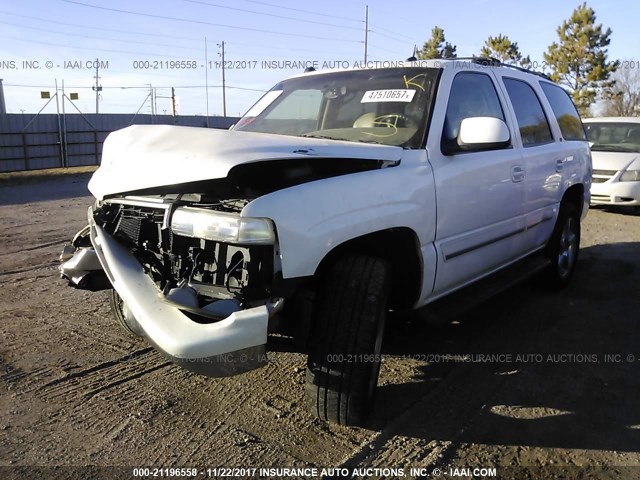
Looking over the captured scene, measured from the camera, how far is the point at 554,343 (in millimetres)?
4090

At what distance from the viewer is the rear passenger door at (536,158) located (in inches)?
172

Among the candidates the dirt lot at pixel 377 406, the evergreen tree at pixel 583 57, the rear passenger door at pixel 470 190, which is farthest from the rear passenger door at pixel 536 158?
the evergreen tree at pixel 583 57

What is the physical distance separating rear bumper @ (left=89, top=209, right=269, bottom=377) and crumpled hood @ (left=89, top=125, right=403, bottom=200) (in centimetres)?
58

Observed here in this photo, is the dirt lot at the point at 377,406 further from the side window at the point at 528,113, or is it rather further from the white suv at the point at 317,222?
the side window at the point at 528,113

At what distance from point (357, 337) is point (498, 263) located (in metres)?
1.94

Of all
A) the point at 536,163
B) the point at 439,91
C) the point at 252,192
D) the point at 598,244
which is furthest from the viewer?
the point at 598,244

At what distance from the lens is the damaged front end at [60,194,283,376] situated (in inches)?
89.9

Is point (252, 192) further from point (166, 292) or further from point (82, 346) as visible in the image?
point (82, 346)

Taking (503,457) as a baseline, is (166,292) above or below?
above

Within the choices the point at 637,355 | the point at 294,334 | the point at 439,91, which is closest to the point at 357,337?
the point at 294,334

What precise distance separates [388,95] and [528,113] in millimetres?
1679

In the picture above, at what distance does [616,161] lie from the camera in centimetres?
996

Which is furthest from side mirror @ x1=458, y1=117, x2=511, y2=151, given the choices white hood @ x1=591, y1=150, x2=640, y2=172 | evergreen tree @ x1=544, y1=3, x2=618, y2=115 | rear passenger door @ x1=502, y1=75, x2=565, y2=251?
evergreen tree @ x1=544, y1=3, x2=618, y2=115

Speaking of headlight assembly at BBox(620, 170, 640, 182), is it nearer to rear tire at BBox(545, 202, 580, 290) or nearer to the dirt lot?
rear tire at BBox(545, 202, 580, 290)
